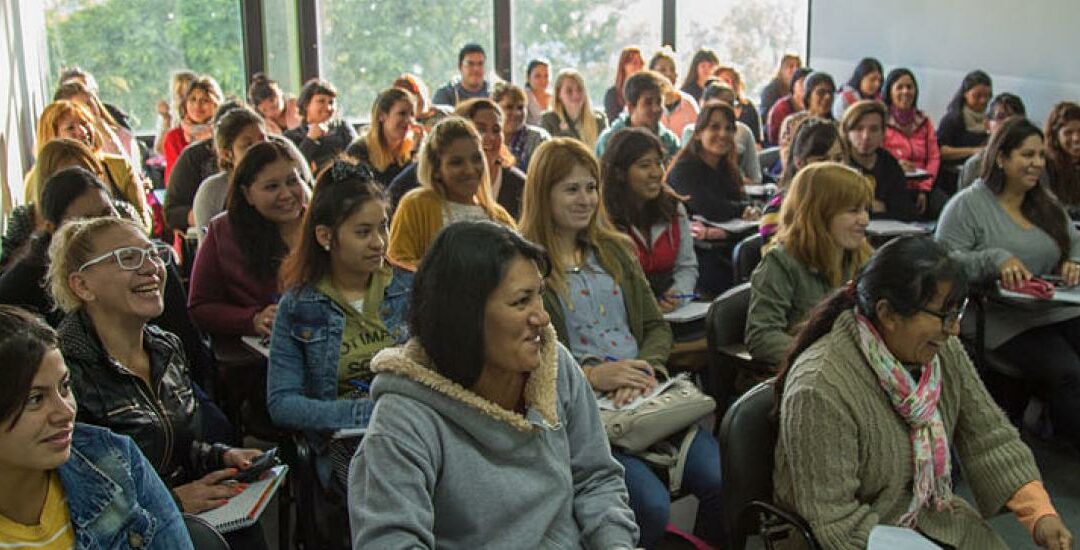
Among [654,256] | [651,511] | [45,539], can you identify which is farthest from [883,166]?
[45,539]

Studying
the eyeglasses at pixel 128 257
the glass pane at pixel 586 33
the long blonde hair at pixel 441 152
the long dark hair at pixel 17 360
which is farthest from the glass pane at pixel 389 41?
the long dark hair at pixel 17 360

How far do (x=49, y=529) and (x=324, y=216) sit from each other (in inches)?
48.2

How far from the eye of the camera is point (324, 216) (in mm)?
2760

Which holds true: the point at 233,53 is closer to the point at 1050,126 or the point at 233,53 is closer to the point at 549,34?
the point at 549,34

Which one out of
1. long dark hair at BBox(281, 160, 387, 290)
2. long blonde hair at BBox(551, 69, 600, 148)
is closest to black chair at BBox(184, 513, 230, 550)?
long dark hair at BBox(281, 160, 387, 290)

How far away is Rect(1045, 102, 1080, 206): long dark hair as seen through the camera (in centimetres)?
516

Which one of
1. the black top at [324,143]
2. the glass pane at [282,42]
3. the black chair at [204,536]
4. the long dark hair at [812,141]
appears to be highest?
the glass pane at [282,42]

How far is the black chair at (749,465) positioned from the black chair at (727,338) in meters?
1.04

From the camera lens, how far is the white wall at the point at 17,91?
17.7 ft

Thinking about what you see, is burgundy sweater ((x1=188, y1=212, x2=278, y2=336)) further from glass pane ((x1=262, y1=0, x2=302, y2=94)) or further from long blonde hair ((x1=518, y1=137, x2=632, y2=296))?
glass pane ((x1=262, y1=0, x2=302, y2=94))

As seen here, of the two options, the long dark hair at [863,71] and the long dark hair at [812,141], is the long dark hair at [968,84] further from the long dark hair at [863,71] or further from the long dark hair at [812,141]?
the long dark hair at [812,141]

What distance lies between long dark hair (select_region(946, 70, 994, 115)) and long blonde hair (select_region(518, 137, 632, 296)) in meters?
5.39

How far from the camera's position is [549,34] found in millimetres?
10070

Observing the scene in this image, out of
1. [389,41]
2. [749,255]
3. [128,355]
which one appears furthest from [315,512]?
[389,41]
